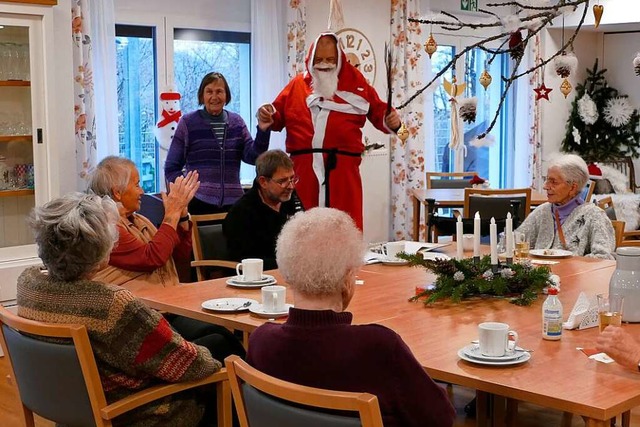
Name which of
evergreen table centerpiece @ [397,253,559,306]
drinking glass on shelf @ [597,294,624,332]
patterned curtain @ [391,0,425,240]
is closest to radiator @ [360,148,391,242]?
patterned curtain @ [391,0,425,240]

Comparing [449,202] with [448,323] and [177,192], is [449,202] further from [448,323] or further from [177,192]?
[448,323]

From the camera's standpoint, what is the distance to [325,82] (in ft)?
15.9

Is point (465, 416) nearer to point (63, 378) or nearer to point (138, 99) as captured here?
point (63, 378)

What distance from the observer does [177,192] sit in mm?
3721

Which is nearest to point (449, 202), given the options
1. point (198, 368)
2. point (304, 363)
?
point (198, 368)

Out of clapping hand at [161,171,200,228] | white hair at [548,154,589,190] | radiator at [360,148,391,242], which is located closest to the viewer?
clapping hand at [161,171,200,228]

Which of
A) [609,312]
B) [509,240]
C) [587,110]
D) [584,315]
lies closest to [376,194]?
[587,110]

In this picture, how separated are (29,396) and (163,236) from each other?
44.3 inches

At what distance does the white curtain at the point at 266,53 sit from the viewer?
6.61m

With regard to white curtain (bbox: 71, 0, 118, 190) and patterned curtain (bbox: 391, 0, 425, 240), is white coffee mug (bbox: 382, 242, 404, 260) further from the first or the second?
patterned curtain (bbox: 391, 0, 425, 240)

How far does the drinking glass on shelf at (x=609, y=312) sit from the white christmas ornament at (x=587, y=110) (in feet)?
22.6

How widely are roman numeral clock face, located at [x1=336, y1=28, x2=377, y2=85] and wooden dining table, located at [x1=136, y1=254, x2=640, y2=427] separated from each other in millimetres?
3932

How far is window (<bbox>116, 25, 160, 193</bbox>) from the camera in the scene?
238 inches

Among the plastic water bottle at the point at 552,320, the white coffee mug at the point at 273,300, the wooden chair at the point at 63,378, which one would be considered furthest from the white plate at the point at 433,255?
the wooden chair at the point at 63,378
